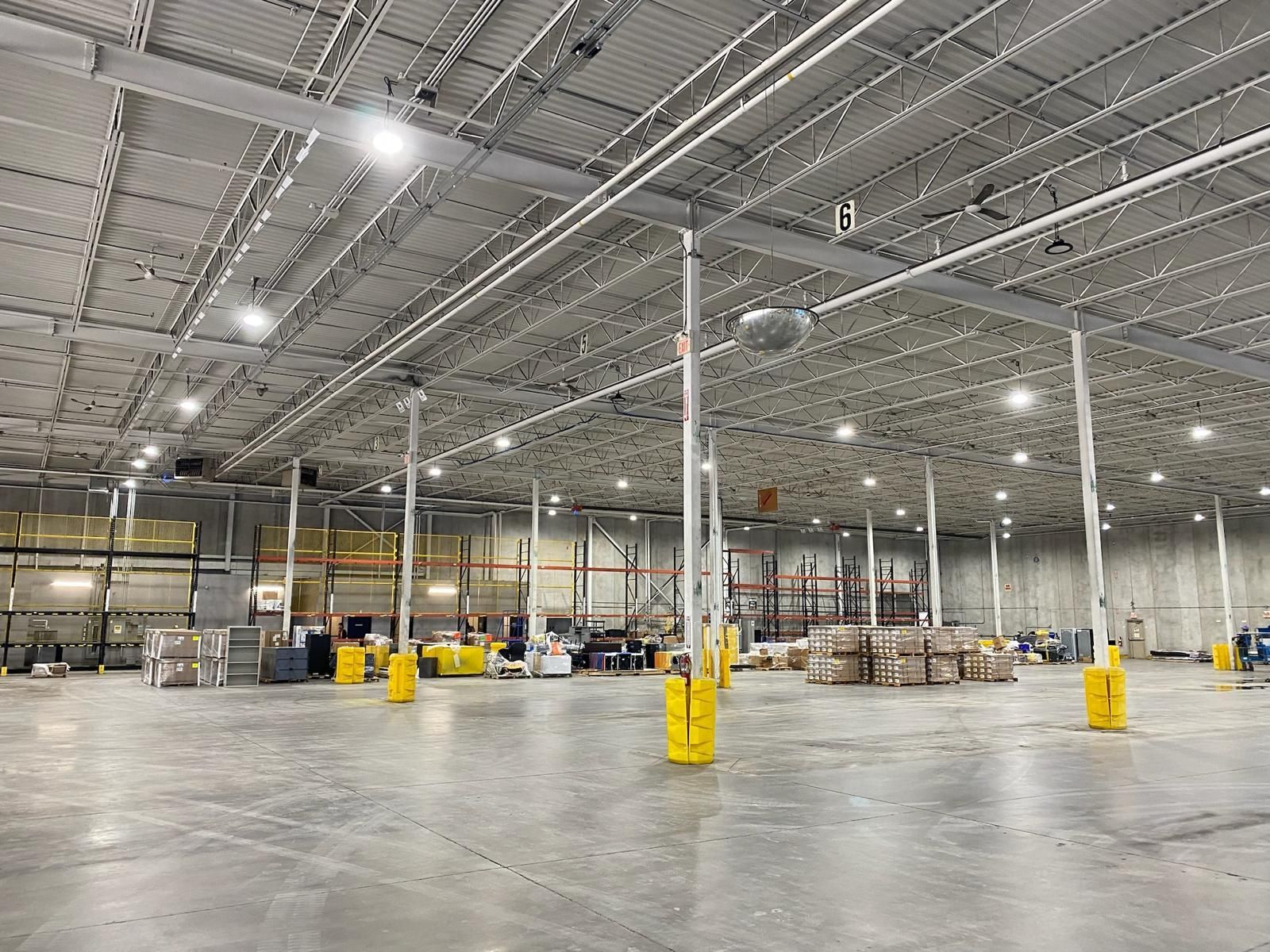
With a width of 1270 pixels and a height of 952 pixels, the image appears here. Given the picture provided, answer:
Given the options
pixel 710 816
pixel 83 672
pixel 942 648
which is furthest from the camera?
pixel 83 672

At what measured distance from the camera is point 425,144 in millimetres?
11227

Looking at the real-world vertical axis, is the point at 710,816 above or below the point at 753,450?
below

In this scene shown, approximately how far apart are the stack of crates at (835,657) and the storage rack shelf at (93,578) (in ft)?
74.2

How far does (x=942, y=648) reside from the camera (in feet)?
84.5

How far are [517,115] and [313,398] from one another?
534 inches

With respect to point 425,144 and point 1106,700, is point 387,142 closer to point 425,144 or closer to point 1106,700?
point 425,144

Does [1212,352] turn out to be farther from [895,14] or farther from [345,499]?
[345,499]

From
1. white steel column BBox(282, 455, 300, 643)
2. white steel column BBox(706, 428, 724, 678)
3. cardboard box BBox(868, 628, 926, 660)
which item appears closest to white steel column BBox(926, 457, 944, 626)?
cardboard box BBox(868, 628, 926, 660)

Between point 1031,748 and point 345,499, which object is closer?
point 1031,748

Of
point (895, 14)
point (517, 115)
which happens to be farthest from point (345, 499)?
point (895, 14)

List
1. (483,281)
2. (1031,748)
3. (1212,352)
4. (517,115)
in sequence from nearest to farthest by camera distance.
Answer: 1. (517,115)
2. (1031,748)
3. (483,281)
4. (1212,352)

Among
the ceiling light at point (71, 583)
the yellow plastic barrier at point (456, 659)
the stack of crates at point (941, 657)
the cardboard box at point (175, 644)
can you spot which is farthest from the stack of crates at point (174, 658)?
the stack of crates at point (941, 657)

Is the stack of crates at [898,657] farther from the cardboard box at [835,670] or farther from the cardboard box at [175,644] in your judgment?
the cardboard box at [175,644]

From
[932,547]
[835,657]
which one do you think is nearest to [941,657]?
[835,657]
